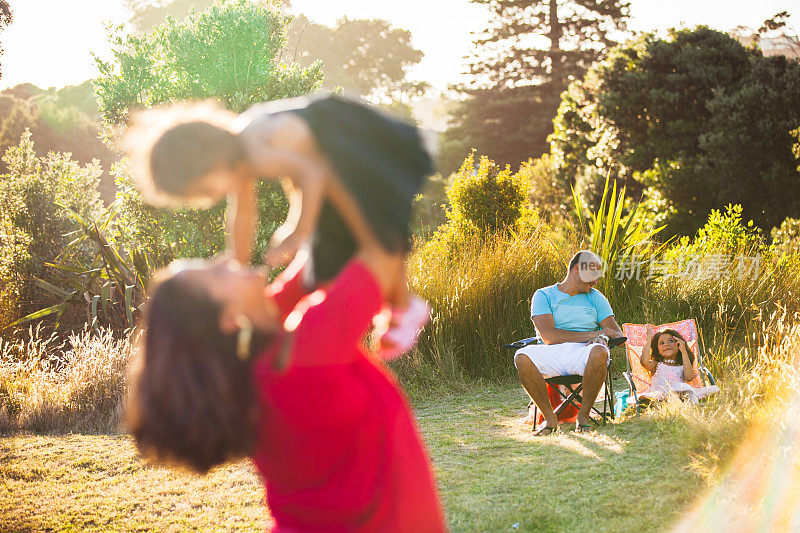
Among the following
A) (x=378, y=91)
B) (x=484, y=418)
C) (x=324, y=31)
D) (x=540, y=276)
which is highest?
(x=324, y=31)

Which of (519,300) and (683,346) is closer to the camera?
(683,346)

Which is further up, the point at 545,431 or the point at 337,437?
the point at 337,437

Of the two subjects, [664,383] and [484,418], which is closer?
[664,383]

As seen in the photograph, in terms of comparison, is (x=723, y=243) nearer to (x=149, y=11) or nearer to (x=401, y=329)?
(x=401, y=329)

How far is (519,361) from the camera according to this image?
539cm

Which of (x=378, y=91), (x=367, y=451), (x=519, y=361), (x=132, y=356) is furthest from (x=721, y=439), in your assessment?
(x=378, y=91)

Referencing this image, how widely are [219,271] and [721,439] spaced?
11.9 feet

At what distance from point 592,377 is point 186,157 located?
4.55 metres

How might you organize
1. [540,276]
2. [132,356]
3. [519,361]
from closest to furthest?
1. [519,361]
2. [132,356]
3. [540,276]

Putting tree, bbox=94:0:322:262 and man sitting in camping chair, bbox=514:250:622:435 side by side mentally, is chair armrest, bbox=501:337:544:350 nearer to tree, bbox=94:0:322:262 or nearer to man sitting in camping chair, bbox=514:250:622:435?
man sitting in camping chair, bbox=514:250:622:435

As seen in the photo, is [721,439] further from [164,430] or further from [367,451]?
[164,430]

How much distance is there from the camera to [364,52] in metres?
33.7

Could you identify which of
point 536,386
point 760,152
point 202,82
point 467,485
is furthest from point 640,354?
point 760,152

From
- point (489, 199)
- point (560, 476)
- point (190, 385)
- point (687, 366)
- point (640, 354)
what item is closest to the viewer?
point (190, 385)
